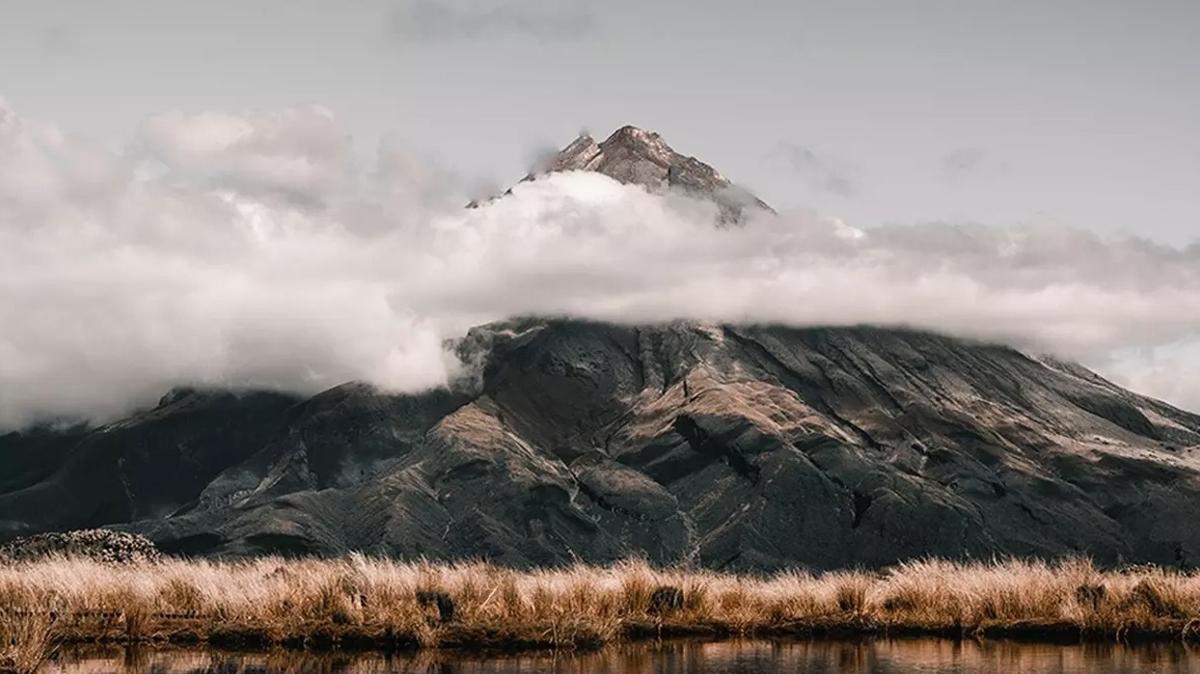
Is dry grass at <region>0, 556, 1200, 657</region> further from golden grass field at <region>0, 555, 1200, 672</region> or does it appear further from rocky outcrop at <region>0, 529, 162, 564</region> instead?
rocky outcrop at <region>0, 529, 162, 564</region>

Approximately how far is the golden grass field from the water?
1.95 m

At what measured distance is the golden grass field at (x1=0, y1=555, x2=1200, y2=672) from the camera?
1566 inches

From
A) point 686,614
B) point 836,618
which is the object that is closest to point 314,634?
point 686,614

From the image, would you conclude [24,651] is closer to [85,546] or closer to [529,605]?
[529,605]

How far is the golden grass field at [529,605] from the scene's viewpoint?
39781mm

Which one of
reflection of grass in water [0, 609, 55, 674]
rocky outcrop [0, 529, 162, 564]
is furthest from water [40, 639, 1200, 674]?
rocky outcrop [0, 529, 162, 564]

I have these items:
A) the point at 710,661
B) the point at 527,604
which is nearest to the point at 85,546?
the point at 527,604

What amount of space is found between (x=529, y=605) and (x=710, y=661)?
28.9 ft

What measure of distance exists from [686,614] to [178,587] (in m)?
14.6

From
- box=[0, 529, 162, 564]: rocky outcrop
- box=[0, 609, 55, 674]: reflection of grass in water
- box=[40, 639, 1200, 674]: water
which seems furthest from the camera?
box=[0, 529, 162, 564]: rocky outcrop

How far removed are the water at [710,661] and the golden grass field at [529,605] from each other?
1952mm

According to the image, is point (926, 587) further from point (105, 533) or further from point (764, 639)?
point (105, 533)

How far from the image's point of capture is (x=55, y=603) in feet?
135

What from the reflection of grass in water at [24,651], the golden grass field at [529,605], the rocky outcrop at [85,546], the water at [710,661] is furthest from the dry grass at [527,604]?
the reflection of grass in water at [24,651]
